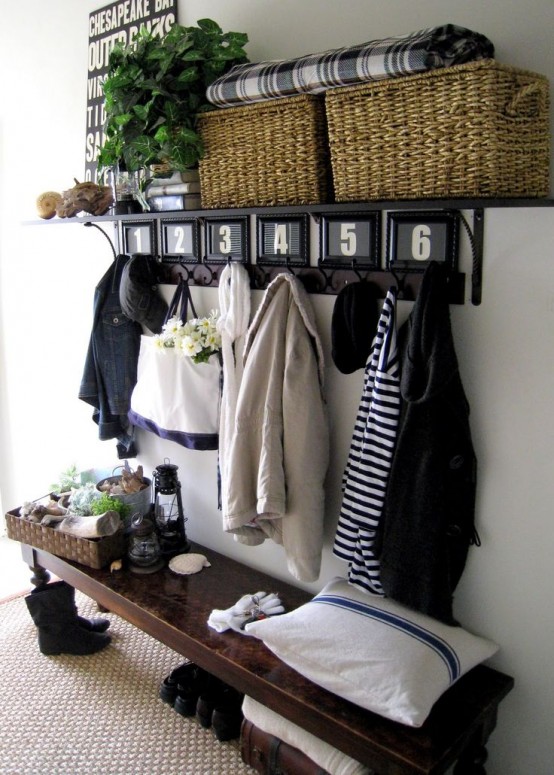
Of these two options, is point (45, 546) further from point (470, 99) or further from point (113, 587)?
point (470, 99)

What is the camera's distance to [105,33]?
101 inches

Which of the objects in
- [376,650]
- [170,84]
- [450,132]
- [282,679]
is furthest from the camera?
[170,84]

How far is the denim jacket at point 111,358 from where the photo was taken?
2.56 m

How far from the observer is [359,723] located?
158 cm

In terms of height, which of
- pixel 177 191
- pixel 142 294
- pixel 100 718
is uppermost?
pixel 177 191

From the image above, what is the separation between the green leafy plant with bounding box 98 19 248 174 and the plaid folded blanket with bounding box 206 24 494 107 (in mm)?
117

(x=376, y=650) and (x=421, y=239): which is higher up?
(x=421, y=239)

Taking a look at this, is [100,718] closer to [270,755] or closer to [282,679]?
[270,755]

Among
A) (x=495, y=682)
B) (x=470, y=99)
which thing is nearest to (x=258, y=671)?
(x=495, y=682)

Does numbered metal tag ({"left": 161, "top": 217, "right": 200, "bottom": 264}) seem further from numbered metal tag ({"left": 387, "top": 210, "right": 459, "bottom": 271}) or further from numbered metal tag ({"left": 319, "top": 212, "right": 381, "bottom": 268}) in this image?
numbered metal tag ({"left": 387, "top": 210, "right": 459, "bottom": 271})

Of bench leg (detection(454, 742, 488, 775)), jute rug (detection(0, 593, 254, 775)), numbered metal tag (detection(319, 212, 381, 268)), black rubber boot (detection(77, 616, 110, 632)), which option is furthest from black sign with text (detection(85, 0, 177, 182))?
bench leg (detection(454, 742, 488, 775))

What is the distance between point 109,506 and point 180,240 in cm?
93

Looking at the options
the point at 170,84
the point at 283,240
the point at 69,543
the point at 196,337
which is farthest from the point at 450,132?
the point at 69,543

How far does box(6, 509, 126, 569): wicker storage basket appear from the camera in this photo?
232 centimetres
